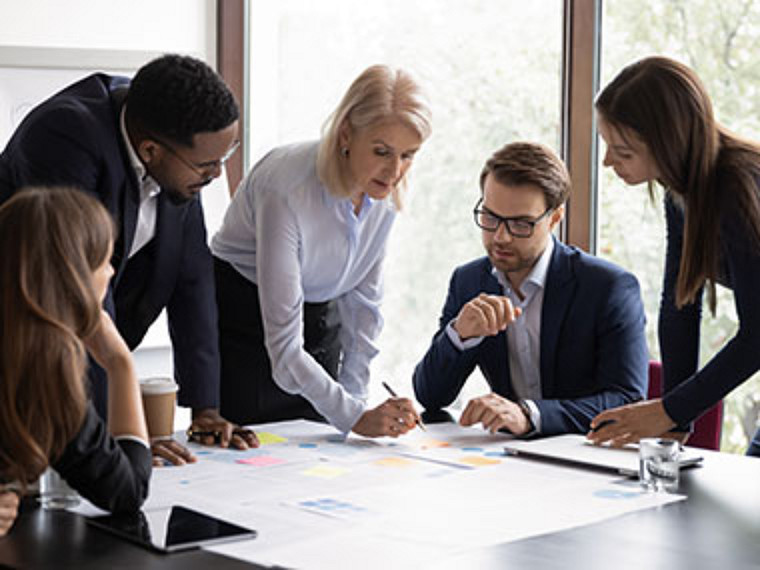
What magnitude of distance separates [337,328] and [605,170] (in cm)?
119

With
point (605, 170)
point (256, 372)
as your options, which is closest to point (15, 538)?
point (256, 372)

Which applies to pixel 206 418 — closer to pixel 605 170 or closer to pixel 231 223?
Result: pixel 231 223

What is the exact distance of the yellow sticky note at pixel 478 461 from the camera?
6.89 feet

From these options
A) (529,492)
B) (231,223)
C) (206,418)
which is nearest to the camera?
(529,492)

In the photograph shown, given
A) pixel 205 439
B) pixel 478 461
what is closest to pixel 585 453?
pixel 478 461

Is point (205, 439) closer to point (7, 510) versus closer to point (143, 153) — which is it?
point (143, 153)

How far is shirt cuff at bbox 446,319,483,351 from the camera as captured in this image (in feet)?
8.60

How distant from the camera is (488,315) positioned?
8.13 feet

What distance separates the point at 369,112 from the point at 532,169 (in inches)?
17.9

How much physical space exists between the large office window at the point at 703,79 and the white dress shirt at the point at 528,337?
70 cm

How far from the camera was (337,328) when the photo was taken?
2850 millimetres

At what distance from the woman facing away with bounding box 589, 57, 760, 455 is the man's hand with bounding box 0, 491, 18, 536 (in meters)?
1.10

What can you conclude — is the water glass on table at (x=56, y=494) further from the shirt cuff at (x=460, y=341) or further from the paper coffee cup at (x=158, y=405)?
the shirt cuff at (x=460, y=341)

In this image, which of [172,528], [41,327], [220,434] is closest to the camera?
[41,327]
